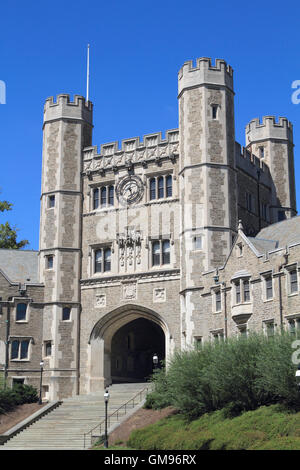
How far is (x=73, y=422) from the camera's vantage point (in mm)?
40312

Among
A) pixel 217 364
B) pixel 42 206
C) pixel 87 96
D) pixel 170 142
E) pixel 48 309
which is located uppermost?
pixel 87 96

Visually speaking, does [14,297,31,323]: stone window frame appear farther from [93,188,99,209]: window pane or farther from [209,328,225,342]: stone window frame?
[209,328,225,342]: stone window frame

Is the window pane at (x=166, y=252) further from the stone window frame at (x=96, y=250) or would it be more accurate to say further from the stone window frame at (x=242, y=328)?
the stone window frame at (x=242, y=328)

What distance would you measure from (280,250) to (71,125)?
20.6 meters

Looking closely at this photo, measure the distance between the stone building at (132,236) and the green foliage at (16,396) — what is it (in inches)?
43.0

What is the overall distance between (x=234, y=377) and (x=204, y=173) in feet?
53.1

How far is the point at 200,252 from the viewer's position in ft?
142

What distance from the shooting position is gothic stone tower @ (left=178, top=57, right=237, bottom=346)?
141 ft

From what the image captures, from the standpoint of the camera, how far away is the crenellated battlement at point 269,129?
5316 cm

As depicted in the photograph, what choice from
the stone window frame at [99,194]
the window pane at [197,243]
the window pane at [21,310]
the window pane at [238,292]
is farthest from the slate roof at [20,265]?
the window pane at [238,292]

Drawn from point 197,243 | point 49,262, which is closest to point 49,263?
point 49,262

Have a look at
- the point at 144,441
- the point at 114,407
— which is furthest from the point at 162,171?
the point at 144,441
